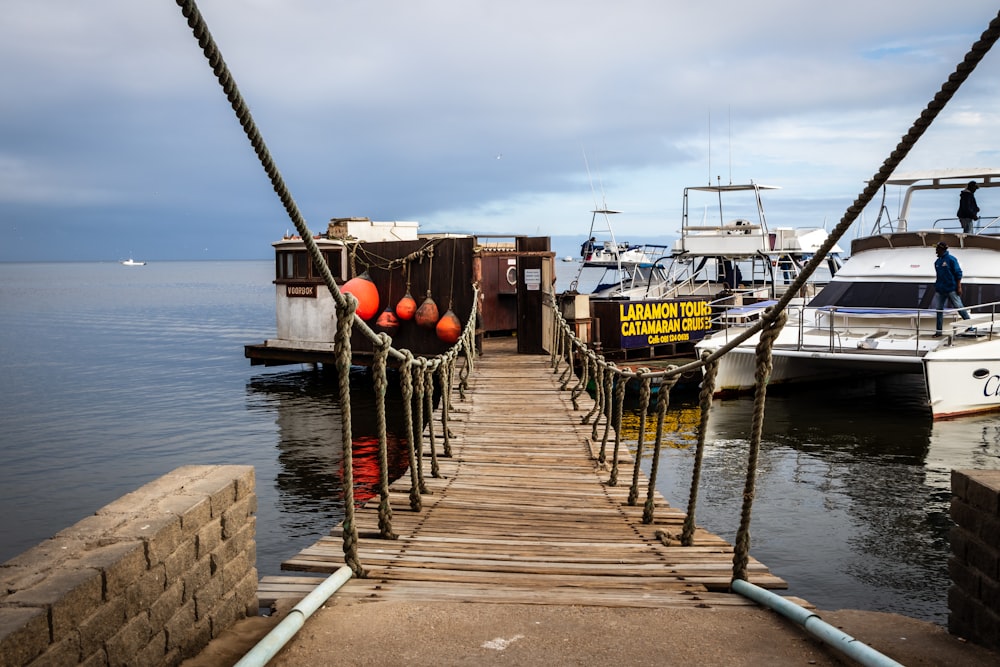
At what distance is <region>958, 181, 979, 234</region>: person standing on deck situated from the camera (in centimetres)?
2238

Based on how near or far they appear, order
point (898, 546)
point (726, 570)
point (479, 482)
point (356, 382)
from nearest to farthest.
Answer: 1. point (726, 570)
2. point (479, 482)
3. point (898, 546)
4. point (356, 382)

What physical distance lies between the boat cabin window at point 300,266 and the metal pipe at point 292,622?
19.4 meters

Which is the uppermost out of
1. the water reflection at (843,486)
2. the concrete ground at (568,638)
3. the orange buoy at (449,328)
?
the orange buoy at (449,328)

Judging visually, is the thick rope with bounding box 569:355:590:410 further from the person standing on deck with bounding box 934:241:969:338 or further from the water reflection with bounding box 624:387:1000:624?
the person standing on deck with bounding box 934:241:969:338

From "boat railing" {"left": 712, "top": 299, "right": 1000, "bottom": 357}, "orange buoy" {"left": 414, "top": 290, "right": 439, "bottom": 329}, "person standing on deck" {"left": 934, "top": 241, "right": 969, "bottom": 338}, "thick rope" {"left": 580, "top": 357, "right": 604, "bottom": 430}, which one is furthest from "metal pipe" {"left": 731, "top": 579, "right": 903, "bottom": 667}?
"orange buoy" {"left": 414, "top": 290, "right": 439, "bottom": 329}

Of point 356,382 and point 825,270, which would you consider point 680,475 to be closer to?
point 356,382

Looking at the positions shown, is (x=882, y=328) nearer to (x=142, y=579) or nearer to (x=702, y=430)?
(x=702, y=430)

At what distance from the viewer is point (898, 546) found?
467 inches

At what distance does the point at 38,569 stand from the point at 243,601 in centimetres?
136

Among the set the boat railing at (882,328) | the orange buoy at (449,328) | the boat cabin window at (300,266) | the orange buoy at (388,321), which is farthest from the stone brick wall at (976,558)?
the boat cabin window at (300,266)

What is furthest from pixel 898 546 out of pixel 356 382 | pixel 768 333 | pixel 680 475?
pixel 356 382

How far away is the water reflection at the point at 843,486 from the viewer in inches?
425

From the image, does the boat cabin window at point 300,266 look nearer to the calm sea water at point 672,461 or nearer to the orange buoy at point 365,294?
the orange buoy at point 365,294

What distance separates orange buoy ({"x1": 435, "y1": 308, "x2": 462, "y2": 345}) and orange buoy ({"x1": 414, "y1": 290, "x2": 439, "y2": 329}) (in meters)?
0.22
